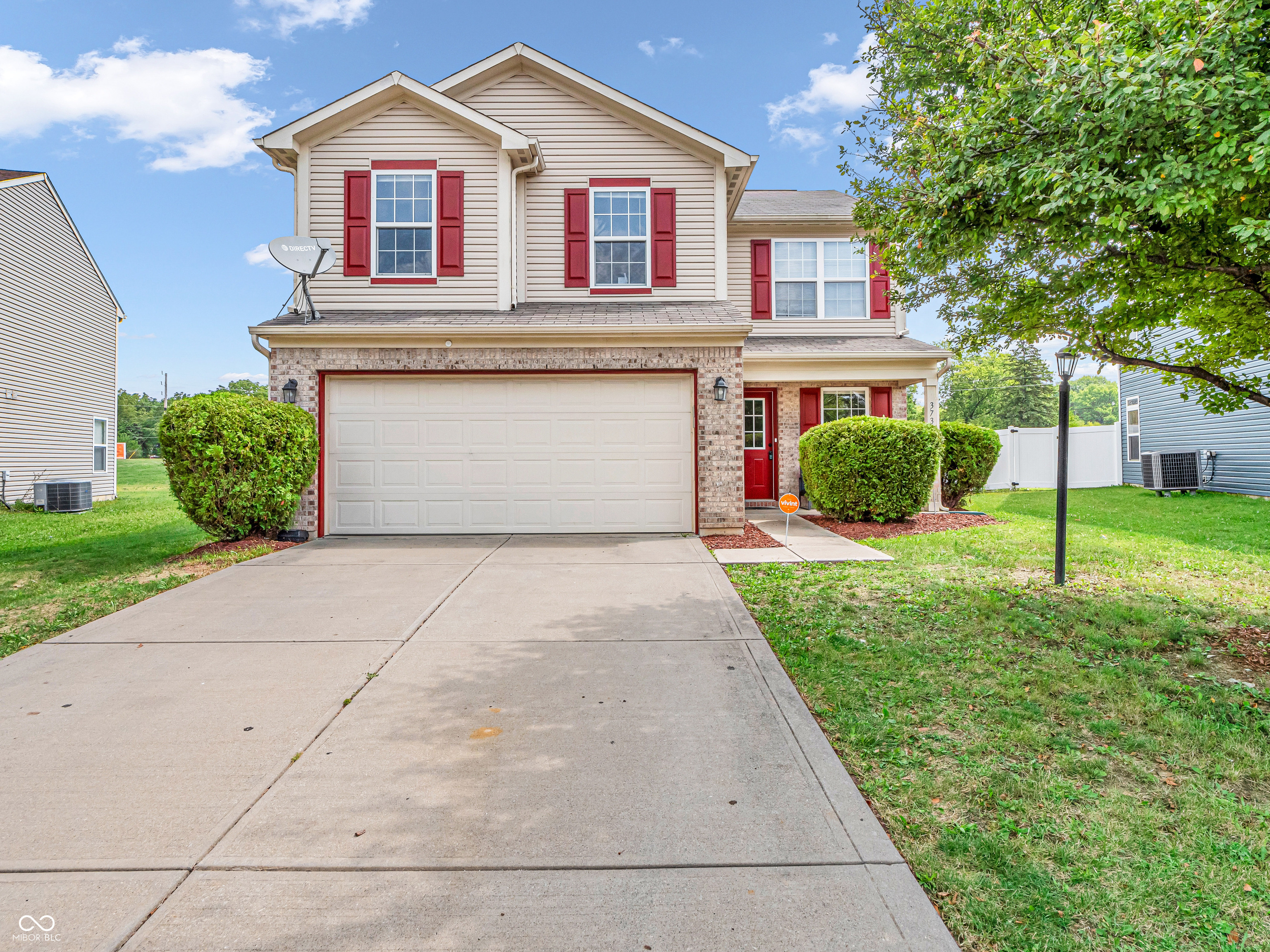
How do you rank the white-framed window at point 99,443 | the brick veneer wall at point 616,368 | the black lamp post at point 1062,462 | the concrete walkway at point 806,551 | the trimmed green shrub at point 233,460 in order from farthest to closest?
the white-framed window at point 99,443 < the brick veneer wall at point 616,368 < the trimmed green shrub at point 233,460 < the concrete walkway at point 806,551 < the black lamp post at point 1062,462

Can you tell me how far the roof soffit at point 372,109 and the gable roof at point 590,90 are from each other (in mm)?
653

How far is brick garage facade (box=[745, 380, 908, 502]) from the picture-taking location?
1295cm

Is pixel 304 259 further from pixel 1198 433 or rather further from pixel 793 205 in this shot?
pixel 1198 433

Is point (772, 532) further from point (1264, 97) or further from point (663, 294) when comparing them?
point (1264, 97)

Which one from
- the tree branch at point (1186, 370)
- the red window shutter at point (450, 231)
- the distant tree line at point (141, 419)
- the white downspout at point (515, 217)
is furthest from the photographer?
the distant tree line at point (141, 419)

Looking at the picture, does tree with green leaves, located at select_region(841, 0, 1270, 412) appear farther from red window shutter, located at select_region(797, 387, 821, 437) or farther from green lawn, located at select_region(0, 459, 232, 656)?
green lawn, located at select_region(0, 459, 232, 656)

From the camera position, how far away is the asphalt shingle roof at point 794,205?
12.7m

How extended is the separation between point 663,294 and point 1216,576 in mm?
7864

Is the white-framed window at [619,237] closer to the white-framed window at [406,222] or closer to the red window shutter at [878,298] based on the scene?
the white-framed window at [406,222]

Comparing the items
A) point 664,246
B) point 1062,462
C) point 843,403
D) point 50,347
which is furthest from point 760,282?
point 50,347

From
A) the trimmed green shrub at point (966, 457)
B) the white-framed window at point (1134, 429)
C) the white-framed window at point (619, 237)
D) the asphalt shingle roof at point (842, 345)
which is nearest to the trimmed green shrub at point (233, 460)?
the white-framed window at point (619, 237)

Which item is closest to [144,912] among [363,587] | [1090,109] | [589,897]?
[589,897]

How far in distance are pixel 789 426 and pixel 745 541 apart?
15.6ft

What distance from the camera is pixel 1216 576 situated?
21.5ft
